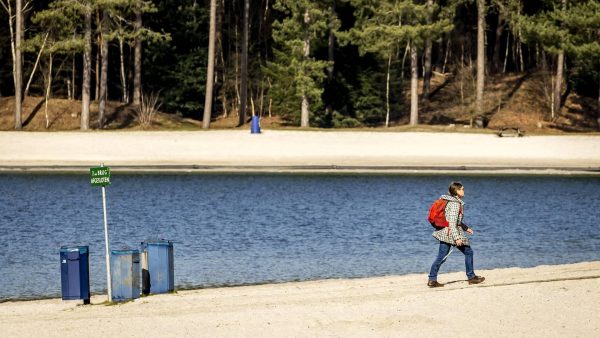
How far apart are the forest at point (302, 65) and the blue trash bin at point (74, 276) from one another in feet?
141

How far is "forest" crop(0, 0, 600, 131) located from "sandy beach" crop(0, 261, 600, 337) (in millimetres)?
42419

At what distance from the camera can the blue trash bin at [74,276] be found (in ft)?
59.3

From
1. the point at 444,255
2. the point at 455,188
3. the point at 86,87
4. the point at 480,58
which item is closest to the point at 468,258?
the point at 444,255

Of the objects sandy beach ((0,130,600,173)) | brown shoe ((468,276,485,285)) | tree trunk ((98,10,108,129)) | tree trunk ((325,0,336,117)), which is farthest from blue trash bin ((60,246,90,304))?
tree trunk ((325,0,336,117))

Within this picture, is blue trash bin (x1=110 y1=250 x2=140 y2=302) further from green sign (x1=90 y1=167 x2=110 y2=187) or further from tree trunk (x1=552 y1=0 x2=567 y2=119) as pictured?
tree trunk (x1=552 y1=0 x2=567 y2=119)

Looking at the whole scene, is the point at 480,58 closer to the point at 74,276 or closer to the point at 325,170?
the point at 325,170

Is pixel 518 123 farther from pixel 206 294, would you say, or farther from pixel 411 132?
pixel 206 294

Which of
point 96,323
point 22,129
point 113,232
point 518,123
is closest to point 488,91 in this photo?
point 518,123

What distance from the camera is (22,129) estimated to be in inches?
2499

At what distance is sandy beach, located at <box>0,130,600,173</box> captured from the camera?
169ft

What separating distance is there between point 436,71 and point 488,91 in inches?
352

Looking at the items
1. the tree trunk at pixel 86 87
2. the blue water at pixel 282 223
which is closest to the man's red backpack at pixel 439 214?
the blue water at pixel 282 223

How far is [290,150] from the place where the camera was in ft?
182

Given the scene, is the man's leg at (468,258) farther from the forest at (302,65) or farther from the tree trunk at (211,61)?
the tree trunk at (211,61)
